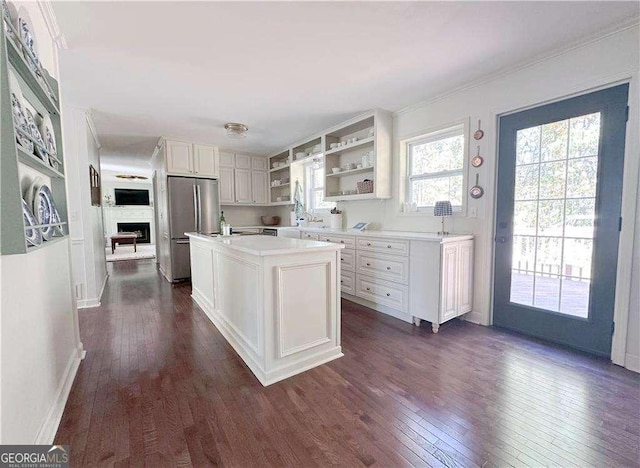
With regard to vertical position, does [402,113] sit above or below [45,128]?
above

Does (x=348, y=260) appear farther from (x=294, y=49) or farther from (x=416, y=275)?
(x=294, y=49)

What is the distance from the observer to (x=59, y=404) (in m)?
1.66

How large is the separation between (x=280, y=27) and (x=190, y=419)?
2622mm

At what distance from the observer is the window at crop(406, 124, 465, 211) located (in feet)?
10.4

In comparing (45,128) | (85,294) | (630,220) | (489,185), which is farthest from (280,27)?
(85,294)

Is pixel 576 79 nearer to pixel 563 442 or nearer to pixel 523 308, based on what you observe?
pixel 523 308

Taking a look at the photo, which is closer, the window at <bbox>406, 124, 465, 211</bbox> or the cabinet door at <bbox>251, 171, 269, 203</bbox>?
the window at <bbox>406, 124, 465, 211</bbox>

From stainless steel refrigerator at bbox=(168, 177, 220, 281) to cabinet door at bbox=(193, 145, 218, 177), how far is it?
0.56ft

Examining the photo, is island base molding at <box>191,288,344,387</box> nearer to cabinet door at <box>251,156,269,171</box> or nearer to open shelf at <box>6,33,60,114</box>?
open shelf at <box>6,33,60,114</box>

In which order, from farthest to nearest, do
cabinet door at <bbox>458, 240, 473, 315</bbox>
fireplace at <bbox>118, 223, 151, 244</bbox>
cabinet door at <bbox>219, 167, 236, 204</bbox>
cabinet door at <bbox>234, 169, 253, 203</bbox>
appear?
fireplace at <bbox>118, 223, 151, 244</bbox> → cabinet door at <bbox>234, 169, 253, 203</bbox> → cabinet door at <bbox>219, 167, 236, 204</bbox> → cabinet door at <bbox>458, 240, 473, 315</bbox>

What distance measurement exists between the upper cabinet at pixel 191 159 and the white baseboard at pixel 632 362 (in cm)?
573

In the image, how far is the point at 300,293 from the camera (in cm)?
209

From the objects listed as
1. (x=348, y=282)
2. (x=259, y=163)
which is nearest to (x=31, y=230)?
(x=348, y=282)

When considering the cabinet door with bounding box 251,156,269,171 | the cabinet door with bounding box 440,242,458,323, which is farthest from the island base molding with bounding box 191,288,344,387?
the cabinet door with bounding box 251,156,269,171
